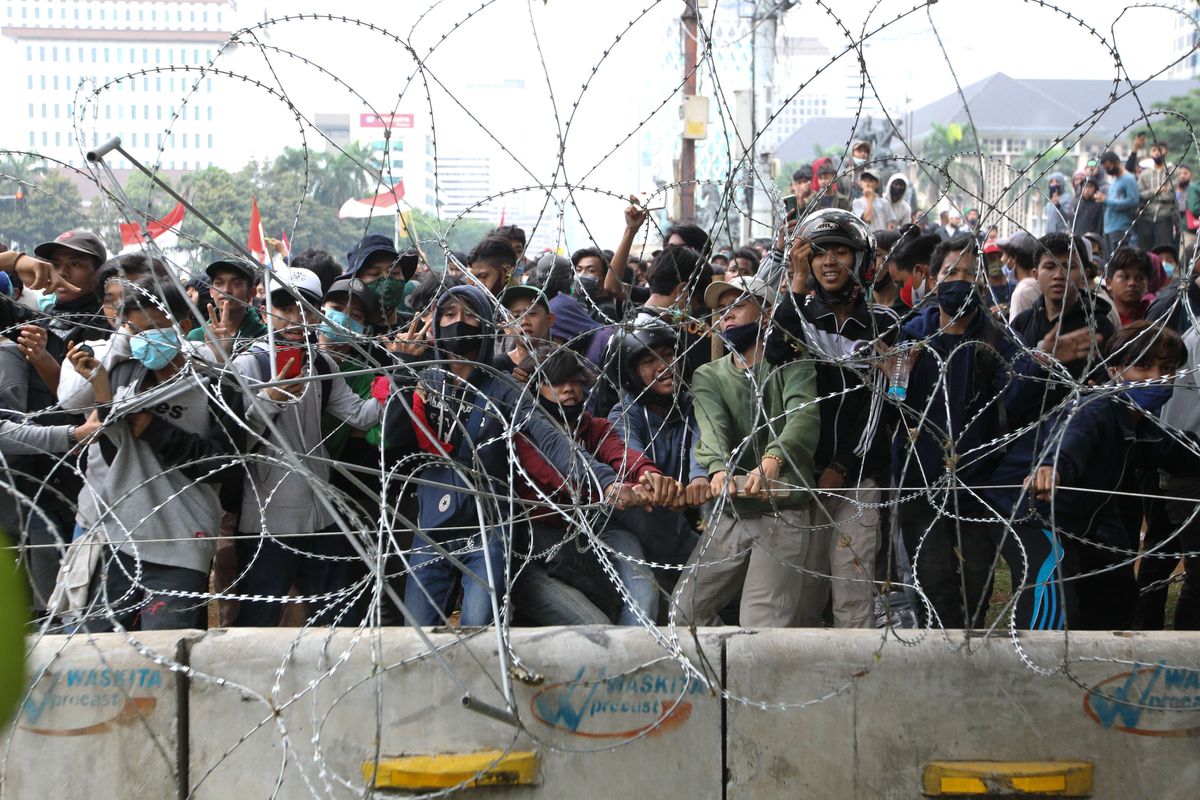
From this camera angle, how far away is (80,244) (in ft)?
17.9

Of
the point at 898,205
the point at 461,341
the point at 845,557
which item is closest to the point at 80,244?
the point at 461,341

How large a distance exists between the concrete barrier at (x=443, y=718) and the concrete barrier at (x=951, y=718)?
0.15 metres

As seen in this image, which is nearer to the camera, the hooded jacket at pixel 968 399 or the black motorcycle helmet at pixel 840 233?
the black motorcycle helmet at pixel 840 233

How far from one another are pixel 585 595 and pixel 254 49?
2.26m

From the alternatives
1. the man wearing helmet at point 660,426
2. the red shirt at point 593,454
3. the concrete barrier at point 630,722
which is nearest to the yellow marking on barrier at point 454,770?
the concrete barrier at point 630,722

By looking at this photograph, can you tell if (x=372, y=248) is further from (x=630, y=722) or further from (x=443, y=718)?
(x=630, y=722)

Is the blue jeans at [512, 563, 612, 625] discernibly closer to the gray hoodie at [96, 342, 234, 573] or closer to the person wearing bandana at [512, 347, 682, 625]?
the person wearing bandana at [512, 347, 682, 625]

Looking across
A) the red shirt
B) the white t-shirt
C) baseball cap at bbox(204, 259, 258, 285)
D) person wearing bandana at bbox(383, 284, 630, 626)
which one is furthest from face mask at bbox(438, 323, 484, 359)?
the white t-shirt

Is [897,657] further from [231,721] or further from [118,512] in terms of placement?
[118,512]

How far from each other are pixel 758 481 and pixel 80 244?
10.4ft

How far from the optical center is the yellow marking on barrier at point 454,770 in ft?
12.0

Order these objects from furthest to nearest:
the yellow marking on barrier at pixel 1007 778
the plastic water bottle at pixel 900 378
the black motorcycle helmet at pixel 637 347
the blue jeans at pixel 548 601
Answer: the black motorcycle helmet at pixel 637 347 → the plastic water bottle at pixel 900 378 → the blue jeans at pixel 548 601 → the yellow marking on barrier at pixel 1007 778

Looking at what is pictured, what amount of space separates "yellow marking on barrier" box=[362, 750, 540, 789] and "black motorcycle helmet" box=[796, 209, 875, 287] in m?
2.09

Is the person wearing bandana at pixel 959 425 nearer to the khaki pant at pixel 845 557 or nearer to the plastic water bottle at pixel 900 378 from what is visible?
the plastic water bottle at pixel 900 378
